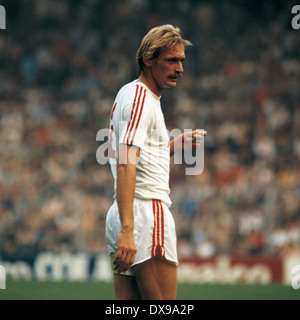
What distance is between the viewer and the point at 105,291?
34.8 ft

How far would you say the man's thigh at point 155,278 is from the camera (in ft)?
11.9

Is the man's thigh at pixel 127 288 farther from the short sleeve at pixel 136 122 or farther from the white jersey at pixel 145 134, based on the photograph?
the short sleeve at pixel 136 122

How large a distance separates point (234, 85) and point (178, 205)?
4.03 metres

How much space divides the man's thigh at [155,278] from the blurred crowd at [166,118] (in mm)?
9885

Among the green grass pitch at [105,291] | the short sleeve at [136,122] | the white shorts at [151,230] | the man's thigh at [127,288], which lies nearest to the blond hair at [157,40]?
the short sleeve at [136,122]

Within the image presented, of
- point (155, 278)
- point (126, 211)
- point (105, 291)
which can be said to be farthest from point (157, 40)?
point (105, 291)

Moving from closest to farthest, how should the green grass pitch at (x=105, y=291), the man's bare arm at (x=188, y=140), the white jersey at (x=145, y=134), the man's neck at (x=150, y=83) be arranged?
the white jersey at (x=145, y=134) < the man's neck at (x=150, y=83) < the man's bare arm at (x=188, y=140) < the green grass pitch at (x=105, y=291)

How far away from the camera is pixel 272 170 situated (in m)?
14.9

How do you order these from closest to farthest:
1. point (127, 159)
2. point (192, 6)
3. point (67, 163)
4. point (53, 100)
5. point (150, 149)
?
point (127, 159) → point (150, 149) → point (67, 163) → point (53, 100) → point (192, 6)

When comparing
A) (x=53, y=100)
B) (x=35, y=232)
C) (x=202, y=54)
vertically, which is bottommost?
(x=35, y=232)

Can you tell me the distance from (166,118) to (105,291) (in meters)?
7.24

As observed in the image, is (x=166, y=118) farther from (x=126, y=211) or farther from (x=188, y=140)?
(x=126, y=211)
